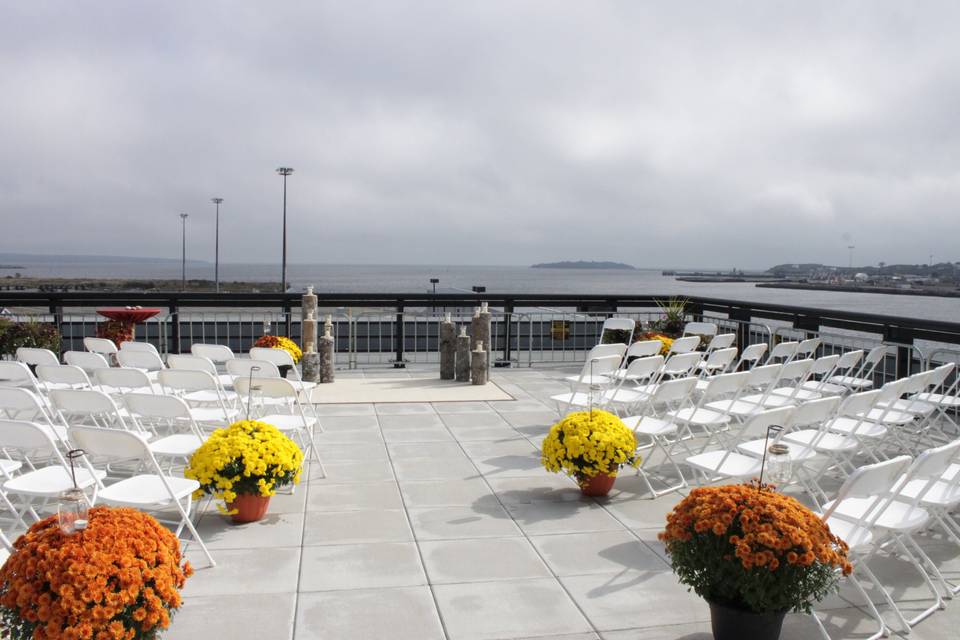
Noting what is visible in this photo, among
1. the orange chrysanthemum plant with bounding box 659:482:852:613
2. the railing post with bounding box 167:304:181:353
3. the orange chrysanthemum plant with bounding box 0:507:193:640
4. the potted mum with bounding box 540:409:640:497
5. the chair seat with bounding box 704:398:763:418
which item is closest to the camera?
the orange chrysanthemum plant with bounding box 0:507:193:640

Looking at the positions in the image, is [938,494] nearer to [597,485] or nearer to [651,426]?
[597,485]

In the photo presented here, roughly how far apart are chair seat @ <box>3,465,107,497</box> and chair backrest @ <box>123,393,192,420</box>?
21.6 inches

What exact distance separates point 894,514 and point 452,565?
2.06 metres

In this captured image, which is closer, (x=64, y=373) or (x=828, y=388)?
(x=64, y=373)

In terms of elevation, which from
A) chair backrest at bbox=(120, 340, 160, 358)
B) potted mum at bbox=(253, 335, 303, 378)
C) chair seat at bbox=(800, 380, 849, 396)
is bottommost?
chair seat at bbox=(800, 380, 849, 396)

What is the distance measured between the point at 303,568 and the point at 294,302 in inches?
314

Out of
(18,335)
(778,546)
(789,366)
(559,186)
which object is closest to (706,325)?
(789,366)

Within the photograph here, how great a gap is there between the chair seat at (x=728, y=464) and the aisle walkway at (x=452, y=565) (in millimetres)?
453

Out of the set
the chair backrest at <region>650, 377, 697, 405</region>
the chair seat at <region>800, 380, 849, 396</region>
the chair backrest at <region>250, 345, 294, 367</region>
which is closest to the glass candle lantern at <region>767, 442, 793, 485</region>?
the chair backrest at <region>650, 377, 697, 405</region>

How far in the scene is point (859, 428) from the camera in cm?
524

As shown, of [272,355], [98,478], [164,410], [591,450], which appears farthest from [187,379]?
[591,450]

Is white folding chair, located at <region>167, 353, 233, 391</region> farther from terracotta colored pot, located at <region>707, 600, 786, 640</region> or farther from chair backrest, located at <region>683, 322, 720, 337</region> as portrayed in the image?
chair backrest, located at <region>683, 322, 720, 337</region>

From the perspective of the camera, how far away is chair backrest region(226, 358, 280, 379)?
6.11 m

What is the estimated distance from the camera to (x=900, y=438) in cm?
629
